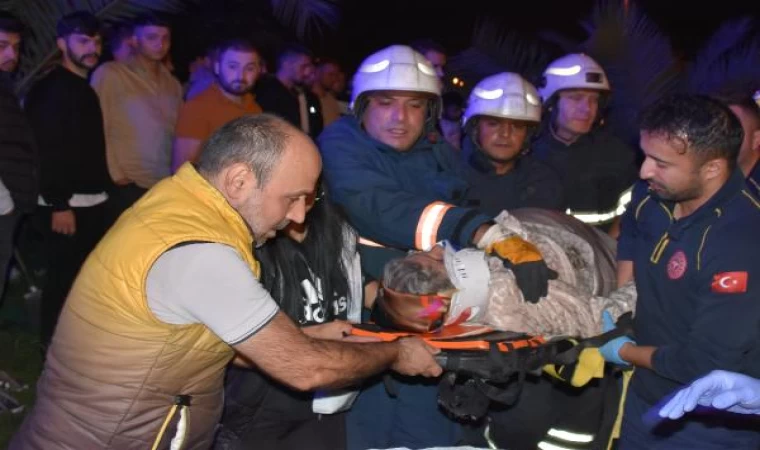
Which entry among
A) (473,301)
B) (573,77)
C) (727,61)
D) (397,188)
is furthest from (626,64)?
(473,301)

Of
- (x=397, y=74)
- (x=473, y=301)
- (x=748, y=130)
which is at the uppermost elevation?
(x=397, y=74)

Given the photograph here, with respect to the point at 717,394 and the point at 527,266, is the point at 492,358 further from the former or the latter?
the point at 717,394

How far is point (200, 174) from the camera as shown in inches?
106

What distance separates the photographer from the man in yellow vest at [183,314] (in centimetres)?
246

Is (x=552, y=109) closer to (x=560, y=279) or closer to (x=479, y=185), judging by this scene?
(x=479, y=185)

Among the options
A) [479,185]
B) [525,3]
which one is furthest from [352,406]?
[525,3]

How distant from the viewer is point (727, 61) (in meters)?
8.39

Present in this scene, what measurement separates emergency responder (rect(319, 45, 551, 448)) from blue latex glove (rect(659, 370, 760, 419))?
0.86 metres

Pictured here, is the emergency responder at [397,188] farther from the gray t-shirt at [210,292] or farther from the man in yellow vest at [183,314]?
the gray t-shirt at [210,292]

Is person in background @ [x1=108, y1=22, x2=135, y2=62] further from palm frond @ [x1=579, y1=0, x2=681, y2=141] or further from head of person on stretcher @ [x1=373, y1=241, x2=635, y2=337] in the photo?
head of person on stretcher @ [x1=373, y1=241, x2=635, y2=337]

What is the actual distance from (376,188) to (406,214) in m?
0.20

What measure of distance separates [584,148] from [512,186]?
84 centimetres

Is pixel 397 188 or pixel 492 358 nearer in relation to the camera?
pixel 492 358

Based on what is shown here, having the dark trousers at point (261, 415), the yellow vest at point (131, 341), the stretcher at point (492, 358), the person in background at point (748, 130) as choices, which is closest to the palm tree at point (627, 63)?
the person in background at point (748, 130)
